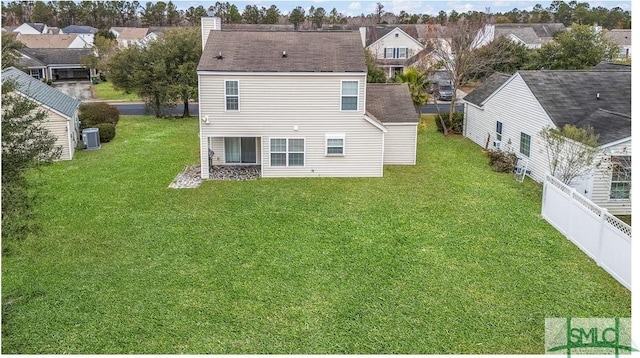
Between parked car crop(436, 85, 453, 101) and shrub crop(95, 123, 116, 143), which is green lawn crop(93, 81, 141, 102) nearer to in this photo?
shrub crop(95, 123, 116, 143)

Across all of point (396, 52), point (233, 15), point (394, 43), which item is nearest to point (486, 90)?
point (396, 52)

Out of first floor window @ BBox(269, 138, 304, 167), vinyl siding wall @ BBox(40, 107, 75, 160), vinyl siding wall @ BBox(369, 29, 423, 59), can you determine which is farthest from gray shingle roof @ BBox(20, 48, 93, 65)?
first floor window @ BBox(269, 138, 304, 167)

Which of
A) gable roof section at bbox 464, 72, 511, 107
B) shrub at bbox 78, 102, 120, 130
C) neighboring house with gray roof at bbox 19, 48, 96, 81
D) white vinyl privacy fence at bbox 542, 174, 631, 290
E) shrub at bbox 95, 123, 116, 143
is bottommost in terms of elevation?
white vinyl privacy fence at bbox 542, 174, 631, 290

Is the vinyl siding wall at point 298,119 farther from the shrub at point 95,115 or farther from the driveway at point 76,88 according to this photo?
the driveway at point 76,88

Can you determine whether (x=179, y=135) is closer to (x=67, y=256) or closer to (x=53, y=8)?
(x=67, y=256)

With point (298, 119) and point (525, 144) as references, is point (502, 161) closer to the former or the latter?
point (525, 144)

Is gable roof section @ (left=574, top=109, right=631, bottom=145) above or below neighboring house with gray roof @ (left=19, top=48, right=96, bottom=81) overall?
below
